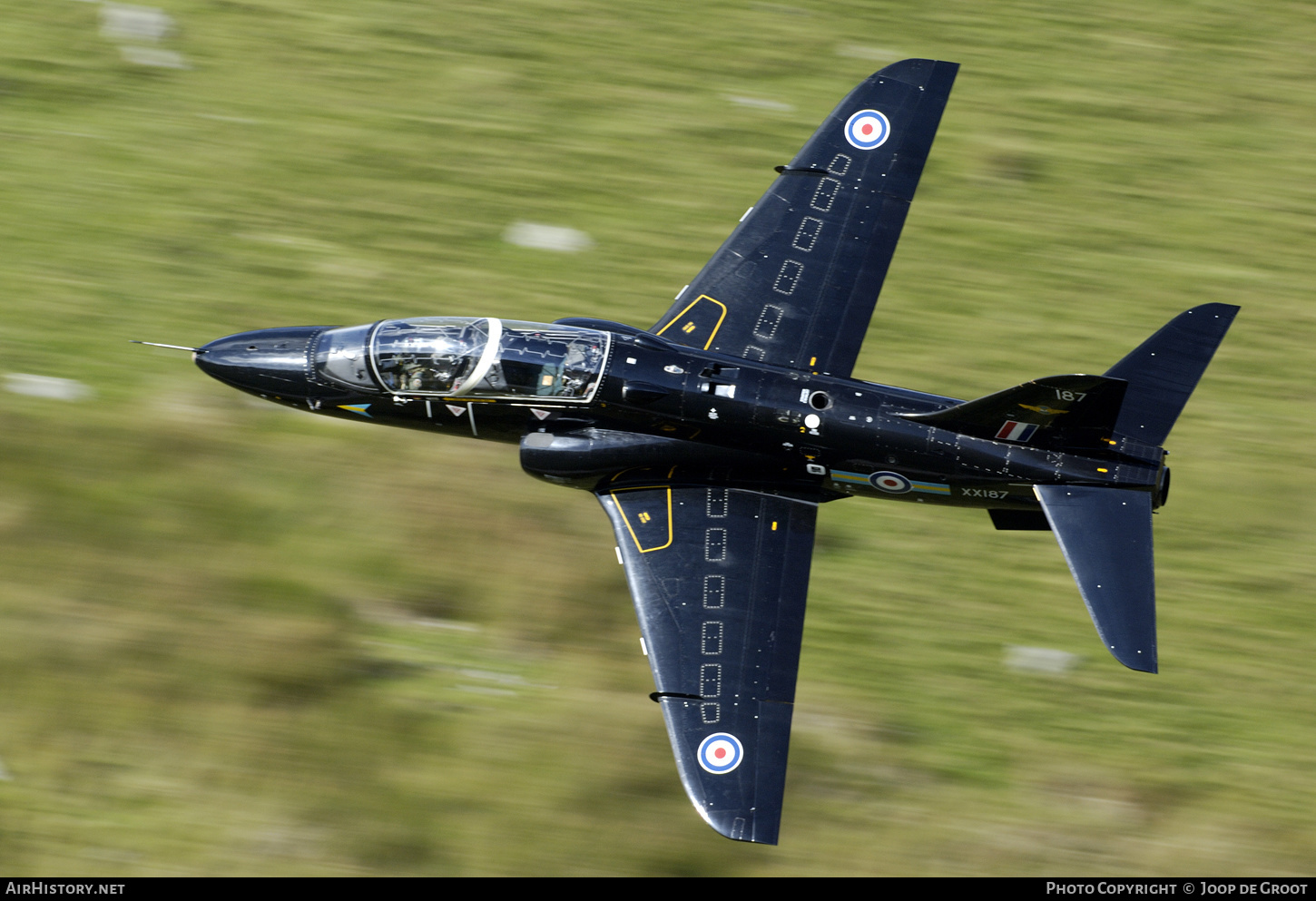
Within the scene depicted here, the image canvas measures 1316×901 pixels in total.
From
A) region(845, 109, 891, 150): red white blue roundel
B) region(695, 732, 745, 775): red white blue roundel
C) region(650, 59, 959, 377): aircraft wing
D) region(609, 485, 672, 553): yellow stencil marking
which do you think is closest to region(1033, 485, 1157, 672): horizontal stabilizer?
region(650, 59, 959, 377): aircraft wing

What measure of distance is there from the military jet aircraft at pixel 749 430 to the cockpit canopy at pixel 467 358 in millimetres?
25

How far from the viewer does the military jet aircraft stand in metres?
12.7

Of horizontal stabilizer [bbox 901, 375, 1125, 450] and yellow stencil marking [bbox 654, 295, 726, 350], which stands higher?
yellow stencil marking [bbox 654, 295, 726, 350]

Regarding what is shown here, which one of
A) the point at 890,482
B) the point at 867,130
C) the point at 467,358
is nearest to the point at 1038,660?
the point at 890,482

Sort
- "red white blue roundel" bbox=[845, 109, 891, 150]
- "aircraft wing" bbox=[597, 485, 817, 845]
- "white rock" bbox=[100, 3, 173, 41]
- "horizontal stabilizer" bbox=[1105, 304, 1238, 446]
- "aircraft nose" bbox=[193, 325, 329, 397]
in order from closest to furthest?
"aircraft wing" bbox=[597, 485, 817, 845]
"horizontal stabilizer" bbox=[1105, 304, 1238, 446]
"aircraft nose" bbox=[193, 325, 329, 397]
"red white blue roundel" bbox=[845, 109, 891, 150]
"white rock" bbox=[100, 3, 173, 41]

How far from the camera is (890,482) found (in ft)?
45.7

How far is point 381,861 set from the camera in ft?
44.6

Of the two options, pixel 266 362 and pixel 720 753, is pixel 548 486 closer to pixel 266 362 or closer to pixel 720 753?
pixel 266 362

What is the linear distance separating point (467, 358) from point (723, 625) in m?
4.44

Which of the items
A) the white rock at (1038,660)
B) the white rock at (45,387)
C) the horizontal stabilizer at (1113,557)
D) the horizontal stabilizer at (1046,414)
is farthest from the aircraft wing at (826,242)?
the white rock at (45,387)

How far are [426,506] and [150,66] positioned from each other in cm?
1005

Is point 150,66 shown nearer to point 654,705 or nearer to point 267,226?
point 267,226

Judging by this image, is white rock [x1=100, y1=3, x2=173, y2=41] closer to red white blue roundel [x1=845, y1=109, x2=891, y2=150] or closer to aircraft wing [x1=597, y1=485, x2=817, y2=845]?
red white blue roundel [x1=845, y1=109, x2=891, y2=150]

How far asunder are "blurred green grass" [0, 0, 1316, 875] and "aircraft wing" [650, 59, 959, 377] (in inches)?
106
